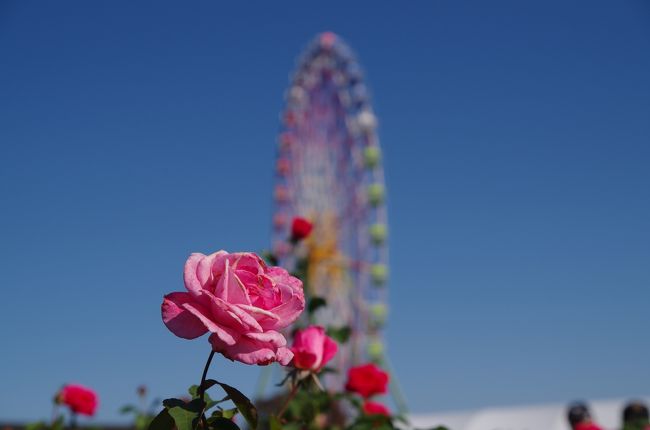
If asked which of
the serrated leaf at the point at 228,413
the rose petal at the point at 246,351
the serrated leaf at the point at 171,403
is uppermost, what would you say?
the rose petal at the point at 246,351

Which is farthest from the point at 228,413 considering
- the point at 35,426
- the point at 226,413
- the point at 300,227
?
the point at 35,426

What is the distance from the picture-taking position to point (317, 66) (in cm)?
1856

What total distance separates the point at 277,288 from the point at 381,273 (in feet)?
49.1

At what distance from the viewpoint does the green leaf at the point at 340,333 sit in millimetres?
2381

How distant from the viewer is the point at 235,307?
3.28 ft

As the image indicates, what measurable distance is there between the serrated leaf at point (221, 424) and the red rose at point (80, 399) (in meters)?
2.09

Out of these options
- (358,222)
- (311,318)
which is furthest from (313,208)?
(311,318)

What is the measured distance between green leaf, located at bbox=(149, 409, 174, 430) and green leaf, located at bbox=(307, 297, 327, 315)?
1.25 m

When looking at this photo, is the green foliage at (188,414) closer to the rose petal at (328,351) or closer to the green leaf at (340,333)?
the rose petal at (328,351)

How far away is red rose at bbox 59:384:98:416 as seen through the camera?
3078 mm

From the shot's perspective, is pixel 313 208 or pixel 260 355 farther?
pixel 313 208

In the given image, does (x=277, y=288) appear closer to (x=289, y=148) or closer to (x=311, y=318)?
(x=311, y=318)

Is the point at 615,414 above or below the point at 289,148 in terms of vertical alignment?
below

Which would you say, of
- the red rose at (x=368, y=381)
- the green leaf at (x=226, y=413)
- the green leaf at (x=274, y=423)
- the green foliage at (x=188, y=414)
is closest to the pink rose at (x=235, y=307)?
the green foliage at (x=188, y=414)
